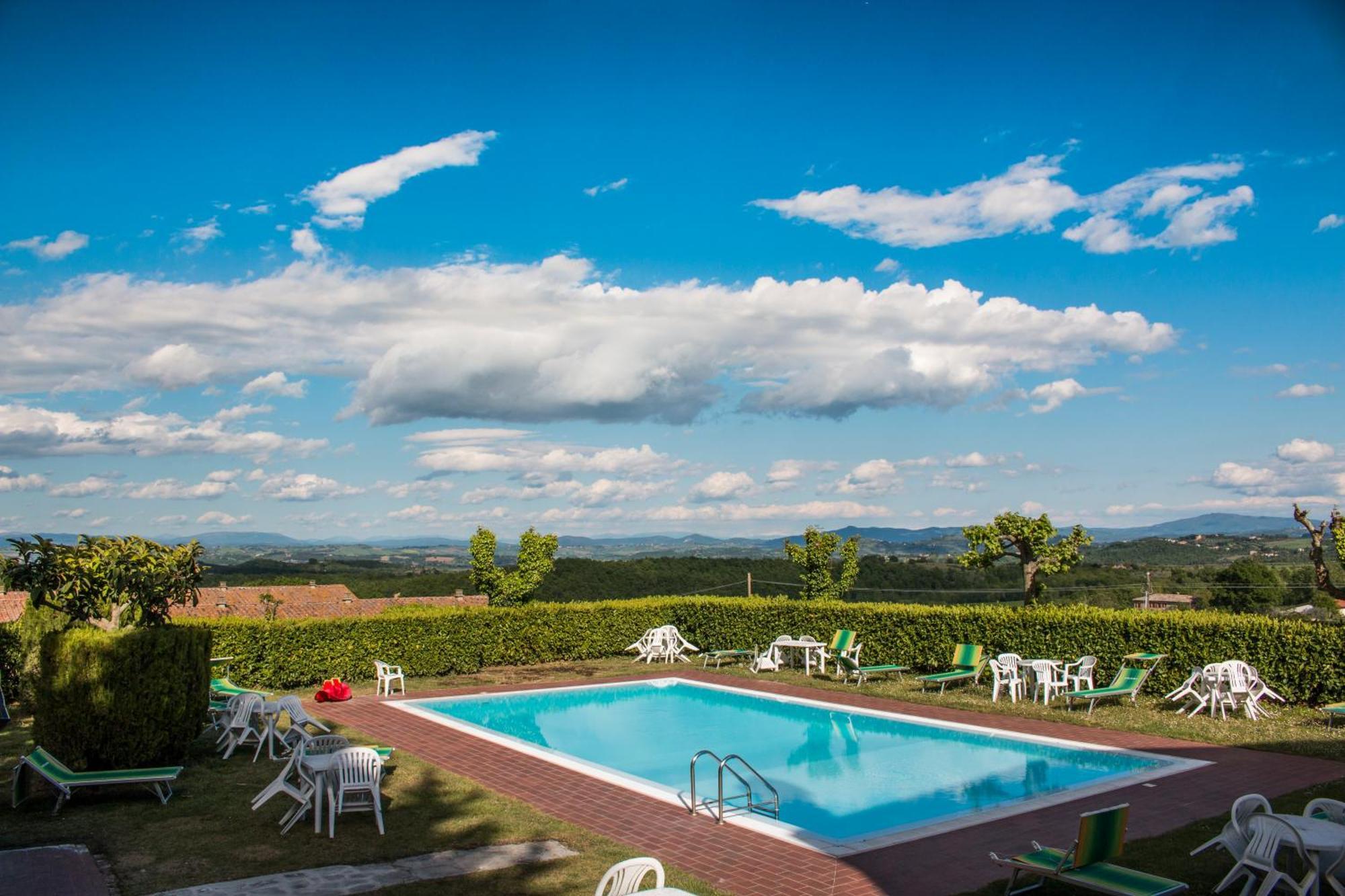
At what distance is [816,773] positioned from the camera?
38.8ft

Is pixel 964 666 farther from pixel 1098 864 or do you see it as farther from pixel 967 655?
pixel 1098 864

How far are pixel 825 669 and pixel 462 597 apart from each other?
916 inches

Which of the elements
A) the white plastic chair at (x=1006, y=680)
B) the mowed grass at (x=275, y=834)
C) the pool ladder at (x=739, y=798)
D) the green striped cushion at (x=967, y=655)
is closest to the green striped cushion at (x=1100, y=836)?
the mowed grass at (x=275, y=834)

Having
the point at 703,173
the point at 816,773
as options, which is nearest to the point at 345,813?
the point at 816,773

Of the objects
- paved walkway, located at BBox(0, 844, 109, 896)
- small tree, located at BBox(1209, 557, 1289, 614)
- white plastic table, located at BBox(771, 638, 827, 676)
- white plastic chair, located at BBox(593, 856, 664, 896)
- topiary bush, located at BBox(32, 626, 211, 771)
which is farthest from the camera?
small tree, located at BBox(1209, 557, 1289, 614)

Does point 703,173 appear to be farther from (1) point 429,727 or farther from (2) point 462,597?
(2) point 462,597

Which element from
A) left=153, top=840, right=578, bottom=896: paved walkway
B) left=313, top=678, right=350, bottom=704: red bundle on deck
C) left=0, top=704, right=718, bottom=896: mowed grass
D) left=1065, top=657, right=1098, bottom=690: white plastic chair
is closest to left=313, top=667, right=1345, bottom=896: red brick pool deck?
left=0, top=704, right=718, bottom=896: mowed grass

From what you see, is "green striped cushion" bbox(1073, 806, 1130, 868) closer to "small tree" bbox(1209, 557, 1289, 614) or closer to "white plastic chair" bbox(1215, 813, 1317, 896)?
"white plastic chair" bbox(1215, 813, 1317, 896)

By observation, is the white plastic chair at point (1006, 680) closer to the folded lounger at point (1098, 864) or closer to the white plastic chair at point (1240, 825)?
the white plastic chair at point (1240, 825)

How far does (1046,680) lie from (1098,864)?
29.8 feet

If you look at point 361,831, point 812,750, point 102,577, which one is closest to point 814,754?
point 812,750

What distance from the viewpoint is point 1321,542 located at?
15.2 metres

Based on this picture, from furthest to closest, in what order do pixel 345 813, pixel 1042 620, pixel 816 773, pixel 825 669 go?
pixel 825 669 → pixel 1042 620 → pixel 816 773 → pixel 345 813

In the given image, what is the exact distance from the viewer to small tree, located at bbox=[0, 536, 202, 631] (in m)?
10.2
